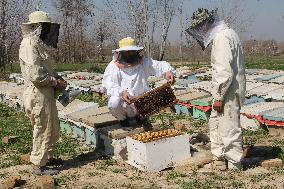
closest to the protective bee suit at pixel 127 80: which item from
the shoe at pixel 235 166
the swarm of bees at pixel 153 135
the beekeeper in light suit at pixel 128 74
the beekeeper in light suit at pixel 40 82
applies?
the beekeeper in light suit at pixel 128 74

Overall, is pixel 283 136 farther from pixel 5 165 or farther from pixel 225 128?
pixel 5 165

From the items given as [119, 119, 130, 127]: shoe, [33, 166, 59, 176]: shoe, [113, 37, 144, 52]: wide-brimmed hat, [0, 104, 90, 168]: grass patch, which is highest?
[113, 37, 144, 52]: wide-brimmed hat

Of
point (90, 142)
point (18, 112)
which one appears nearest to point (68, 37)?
point (18, 112)

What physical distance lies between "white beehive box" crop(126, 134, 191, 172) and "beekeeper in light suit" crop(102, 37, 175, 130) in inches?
23.7

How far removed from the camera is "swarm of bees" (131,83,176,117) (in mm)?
6160

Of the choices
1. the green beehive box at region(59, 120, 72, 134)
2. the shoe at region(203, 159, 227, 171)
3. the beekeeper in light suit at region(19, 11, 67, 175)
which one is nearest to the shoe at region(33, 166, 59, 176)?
the beekeeper in light suit at region(19, 11, 67, 175)

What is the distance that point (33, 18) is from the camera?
584cm

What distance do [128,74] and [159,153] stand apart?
1.37m

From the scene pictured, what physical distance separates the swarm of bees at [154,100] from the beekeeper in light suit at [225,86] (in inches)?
34.7

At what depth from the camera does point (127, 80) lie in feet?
21.3

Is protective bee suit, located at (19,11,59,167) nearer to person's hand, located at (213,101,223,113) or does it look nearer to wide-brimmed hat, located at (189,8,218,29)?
wide-brimmed hat, located at (189,8,218,29)

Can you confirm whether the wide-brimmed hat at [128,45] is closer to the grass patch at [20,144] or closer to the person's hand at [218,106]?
the person's hand at [218,106]

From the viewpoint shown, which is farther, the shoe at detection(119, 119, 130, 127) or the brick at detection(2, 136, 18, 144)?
the brick at detection(2, 136, 18, 144)

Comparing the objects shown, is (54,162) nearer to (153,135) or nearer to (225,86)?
(153,135)
